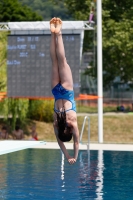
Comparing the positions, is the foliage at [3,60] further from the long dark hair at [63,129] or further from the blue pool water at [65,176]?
the long dark hair at [63,129]

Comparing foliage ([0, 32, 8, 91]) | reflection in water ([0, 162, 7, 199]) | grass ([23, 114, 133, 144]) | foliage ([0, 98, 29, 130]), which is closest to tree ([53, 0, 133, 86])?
grass ([23, 114, 133, 144])

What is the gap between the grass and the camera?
90.4ft

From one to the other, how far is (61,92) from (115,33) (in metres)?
25.7

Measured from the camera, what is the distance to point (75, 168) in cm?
1647

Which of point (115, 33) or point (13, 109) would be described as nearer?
point (13, 109)

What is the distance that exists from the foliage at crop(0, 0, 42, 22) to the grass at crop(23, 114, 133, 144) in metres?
18.9

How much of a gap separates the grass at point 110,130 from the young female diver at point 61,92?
16303mm

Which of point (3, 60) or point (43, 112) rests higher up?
point (3, 60)

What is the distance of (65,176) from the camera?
14.8 metres

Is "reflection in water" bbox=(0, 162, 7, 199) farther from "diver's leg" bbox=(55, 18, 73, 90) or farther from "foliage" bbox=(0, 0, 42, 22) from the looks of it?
"foliage" bbox=(0, 0, 42, 22)

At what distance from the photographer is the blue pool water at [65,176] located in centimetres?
1229

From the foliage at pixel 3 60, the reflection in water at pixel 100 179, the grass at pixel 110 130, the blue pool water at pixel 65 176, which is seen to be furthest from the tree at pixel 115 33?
the reflection in water at pixel 100 179

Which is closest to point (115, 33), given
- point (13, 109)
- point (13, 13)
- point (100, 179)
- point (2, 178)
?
point (13, 109)

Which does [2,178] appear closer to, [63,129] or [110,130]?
[63,129]
